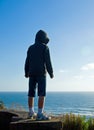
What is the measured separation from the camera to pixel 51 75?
8.46 meters

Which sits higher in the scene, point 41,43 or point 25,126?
point 41,43

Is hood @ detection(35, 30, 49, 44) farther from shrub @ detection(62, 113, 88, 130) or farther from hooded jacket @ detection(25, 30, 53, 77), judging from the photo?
shrub @ detection(62, 113, 88, 130)

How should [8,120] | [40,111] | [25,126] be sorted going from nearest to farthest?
1. [25,126]
2. [40,111]
3. [8,120]

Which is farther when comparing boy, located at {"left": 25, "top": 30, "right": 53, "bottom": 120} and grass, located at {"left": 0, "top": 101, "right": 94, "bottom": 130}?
grass, located at {"left": 0, "top": 101, "right": 94, "bottom": 130}

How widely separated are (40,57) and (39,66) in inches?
8.2

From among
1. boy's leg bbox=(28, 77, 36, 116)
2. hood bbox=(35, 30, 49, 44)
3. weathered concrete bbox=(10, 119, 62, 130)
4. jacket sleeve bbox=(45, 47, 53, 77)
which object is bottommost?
weathered concrete bbox=(10, 119, 62, 130)

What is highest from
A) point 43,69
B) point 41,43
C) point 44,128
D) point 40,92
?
point 41,43

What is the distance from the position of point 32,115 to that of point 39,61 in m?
1.25

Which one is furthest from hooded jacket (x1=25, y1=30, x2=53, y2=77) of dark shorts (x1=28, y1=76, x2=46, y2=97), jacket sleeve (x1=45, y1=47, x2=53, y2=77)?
dark shorts (x1=28, y1=76, x2=46, y2=97)

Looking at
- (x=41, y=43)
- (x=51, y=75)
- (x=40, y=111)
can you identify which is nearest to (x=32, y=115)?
(x=40, y=111)

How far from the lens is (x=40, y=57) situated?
28.0 ft

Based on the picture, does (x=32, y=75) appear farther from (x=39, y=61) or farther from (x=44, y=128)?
(x=44, y=128)

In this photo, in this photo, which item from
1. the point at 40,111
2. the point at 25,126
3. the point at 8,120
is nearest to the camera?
the point at 25,126

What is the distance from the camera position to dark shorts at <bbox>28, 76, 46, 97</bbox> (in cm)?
842
